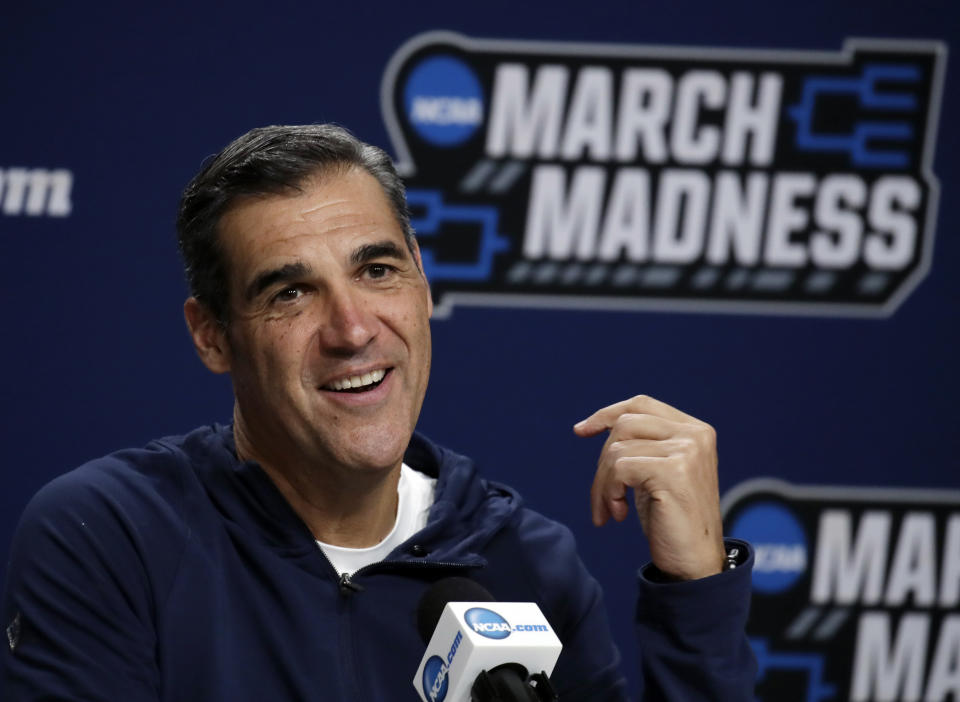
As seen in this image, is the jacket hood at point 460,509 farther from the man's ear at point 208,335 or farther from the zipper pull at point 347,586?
the man's ear at point 208,335

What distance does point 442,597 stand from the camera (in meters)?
1.49

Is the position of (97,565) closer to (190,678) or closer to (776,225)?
(190,678)

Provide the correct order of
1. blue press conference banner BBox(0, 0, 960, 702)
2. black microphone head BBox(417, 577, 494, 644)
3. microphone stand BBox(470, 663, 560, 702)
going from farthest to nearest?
blue press conference banner BBox(0, 0, 960, 702)
black microphone head BBox(417, 577, 494, 644)
microphone stand BBox(470, 663, 560, 702)

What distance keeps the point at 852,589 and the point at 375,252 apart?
71.4 inches

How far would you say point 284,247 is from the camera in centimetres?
176

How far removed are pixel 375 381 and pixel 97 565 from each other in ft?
1.44

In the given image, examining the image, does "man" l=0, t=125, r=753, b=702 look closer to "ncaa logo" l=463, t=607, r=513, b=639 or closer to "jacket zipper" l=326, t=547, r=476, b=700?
"jacket zipper" l=326, t=547, r=476, b=700

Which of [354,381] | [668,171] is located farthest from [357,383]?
[668,171]

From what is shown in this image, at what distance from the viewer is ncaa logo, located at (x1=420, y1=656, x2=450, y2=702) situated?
124 cm

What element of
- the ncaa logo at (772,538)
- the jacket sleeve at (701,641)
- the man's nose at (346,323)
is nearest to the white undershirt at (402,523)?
the man's nose at (346,323)

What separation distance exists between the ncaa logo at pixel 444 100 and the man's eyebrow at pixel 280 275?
131 centimetres

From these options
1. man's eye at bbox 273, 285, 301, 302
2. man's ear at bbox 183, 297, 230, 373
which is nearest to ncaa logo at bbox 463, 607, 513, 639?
A: man's eye at bbox 273, 285, 301, 302

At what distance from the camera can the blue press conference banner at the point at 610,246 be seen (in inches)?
116

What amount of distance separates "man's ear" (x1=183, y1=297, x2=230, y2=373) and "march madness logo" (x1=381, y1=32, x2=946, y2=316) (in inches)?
43.9
